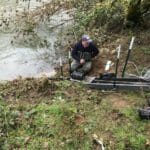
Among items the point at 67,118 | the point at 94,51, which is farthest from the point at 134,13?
the point at 67,118

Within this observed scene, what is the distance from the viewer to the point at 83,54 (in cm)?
1149

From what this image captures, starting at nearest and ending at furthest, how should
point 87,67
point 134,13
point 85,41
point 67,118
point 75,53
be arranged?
1. point 67,118
2. point 85,41
3. point 87,67
4. point 75,53
5. point 134,13

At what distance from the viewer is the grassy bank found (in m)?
8.48

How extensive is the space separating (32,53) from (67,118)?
483cm

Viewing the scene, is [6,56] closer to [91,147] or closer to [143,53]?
[143,53]

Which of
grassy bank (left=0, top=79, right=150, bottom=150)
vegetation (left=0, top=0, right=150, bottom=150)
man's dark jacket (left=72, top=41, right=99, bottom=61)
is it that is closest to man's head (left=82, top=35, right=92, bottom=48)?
man's dark jacket (left=72, top=41, right=99, bottom=61)

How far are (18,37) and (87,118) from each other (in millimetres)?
6198

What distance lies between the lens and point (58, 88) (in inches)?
406

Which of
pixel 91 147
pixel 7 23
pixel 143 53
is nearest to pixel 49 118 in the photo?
pixel 91 147

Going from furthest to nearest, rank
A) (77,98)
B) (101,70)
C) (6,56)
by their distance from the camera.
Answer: (6,56) < (101,70) < (77,98)

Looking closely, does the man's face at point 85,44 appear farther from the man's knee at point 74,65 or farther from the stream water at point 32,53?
the stream water at point 32,53

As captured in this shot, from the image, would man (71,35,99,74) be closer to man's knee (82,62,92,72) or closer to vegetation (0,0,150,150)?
man's knee (82,62,92,72)

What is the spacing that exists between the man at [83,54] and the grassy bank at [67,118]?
95cm

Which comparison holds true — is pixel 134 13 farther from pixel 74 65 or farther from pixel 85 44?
pixel 74 65
